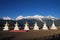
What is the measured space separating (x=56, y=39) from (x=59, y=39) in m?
0.67

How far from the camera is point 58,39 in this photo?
127 feet

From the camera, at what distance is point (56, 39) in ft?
126

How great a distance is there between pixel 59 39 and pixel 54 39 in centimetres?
112

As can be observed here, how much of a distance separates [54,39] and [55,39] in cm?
20

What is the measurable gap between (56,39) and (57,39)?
0.30 metres

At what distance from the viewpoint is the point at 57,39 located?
38.7 m

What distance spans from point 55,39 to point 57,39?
0.62 m

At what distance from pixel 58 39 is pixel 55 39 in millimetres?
827

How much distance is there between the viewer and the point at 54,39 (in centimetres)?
3831

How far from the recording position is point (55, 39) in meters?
38.2

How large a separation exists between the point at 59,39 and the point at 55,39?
97 centimetres

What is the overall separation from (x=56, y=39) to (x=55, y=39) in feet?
1.05
